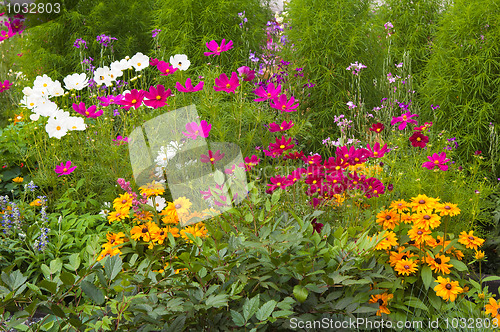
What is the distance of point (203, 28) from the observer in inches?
170

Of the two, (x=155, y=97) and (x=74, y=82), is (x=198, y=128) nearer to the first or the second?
(x=155, y=97)

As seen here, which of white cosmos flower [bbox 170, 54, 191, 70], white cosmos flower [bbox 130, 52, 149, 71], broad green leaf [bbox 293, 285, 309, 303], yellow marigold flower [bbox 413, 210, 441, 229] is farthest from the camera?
white cosmos flower [bbox 130, 52, 149, 71]

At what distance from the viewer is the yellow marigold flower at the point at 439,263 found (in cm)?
180

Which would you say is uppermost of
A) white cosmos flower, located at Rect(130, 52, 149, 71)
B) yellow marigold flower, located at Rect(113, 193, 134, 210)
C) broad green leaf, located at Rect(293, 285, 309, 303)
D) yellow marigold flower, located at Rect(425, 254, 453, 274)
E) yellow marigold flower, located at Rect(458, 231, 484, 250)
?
white cosmos flower, located at Rect(130, 52, 149, 71)

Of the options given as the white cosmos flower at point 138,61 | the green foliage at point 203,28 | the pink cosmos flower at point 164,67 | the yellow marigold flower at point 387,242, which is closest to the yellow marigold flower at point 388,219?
the yellow marigold flower at point 387,242

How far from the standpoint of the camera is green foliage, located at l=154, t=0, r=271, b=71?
434cm

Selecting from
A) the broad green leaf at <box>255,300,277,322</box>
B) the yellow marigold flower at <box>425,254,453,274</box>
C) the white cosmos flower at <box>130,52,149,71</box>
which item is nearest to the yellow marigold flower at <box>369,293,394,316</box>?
the yellow marigold flower at <box>425,254,453,274</box>

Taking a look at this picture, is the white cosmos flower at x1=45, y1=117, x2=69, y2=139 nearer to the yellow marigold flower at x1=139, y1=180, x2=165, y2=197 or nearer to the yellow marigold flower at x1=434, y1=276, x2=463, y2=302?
the yellow marigold flower at x1=139, y1=180, x2=165, y2=197

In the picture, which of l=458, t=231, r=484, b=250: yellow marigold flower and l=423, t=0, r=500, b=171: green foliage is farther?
l=423, t=0, r=500, b=171: green foliage

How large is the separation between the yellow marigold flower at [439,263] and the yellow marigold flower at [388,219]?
0.21 m

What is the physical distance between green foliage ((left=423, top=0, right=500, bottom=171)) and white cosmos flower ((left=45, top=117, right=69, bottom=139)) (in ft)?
9.09

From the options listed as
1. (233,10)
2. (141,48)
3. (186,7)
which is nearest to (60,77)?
(141,48)

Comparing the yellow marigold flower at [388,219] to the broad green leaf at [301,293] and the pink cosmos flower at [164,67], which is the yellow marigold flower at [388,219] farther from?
the pink cosmos flower at [164,67]

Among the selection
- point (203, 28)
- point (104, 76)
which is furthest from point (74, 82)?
point (203, 28)
